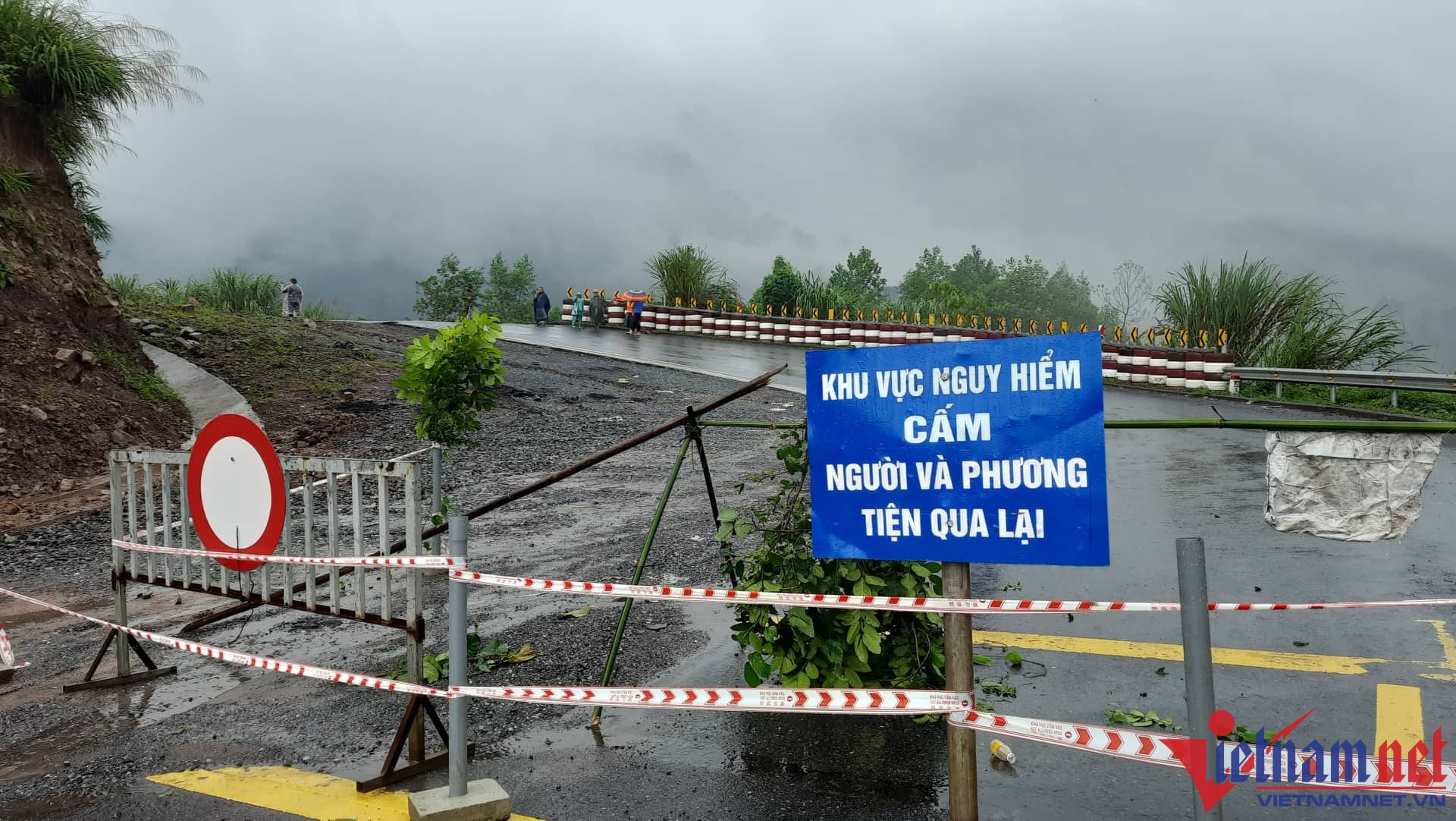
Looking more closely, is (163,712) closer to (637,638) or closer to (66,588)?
(637,638)

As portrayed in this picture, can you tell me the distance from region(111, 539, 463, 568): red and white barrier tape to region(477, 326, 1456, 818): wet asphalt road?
1.24 meters

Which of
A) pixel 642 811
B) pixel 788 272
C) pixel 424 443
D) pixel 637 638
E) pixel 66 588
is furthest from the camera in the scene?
pixel 788 272

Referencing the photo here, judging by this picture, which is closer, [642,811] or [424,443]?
[642,811]

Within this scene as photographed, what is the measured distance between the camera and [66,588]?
9.22 metres

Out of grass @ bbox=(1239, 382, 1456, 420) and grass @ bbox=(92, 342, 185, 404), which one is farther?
grass @ bbox=(1239, 382, 1456, 420)

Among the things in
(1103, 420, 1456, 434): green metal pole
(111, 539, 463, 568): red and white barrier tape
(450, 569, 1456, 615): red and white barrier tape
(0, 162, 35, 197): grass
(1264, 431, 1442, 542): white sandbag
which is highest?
(0, 162, 35, 197): grass

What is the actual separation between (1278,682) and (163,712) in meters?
6.24

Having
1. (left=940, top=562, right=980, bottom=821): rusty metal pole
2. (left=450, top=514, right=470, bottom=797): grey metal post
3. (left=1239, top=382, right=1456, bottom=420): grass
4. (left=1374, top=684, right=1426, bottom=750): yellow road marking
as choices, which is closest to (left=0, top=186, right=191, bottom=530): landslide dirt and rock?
(left=450, top=514, right=470, bottom=797): grey metal post

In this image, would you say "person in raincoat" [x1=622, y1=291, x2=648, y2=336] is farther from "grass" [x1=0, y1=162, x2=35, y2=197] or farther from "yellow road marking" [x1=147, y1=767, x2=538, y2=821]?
"yellow road marking" [x1=147, y1=767, x2=538, y2=821]

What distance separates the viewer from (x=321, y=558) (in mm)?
5098

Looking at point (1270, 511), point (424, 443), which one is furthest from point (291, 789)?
point (424, 443)

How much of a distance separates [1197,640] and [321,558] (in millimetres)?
3971

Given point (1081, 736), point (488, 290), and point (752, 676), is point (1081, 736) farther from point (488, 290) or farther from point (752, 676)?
point (488, 290)

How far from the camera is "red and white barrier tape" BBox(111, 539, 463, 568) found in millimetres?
4520
